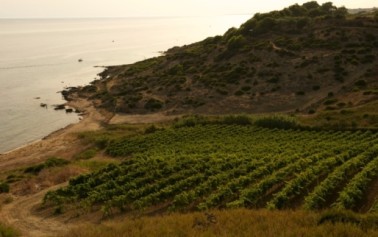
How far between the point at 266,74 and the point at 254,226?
260 feet

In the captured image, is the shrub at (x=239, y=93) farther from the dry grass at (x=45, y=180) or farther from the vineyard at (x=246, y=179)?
the dry grass at (x=45, y=180)

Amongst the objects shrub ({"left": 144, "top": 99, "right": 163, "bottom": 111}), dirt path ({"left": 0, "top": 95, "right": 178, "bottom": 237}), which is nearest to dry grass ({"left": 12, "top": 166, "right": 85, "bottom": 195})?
dirt path ({"left": 0, "top": 95, "right": 178, "bottom": 237})

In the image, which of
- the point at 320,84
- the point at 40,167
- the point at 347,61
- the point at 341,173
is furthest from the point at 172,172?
the point at 347,61

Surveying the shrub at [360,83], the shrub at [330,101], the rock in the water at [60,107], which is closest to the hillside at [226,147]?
the shrub at [330,101]

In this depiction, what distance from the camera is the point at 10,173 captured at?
51375 millimetres

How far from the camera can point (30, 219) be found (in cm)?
3009

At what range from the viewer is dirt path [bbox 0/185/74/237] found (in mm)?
27156

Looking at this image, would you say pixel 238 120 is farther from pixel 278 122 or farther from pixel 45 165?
pixel 45 165

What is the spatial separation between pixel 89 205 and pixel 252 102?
2252 inches

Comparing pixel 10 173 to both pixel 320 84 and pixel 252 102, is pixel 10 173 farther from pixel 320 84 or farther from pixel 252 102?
pixel 320 84

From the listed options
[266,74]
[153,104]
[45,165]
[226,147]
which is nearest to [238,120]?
[226,147]

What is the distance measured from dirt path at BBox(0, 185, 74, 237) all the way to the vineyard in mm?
1505

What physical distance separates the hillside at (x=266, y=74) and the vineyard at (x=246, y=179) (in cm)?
2248

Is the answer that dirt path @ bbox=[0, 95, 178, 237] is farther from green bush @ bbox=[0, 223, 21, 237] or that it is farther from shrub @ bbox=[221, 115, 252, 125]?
shrub @ bbox=[221, 115, 252, 125]
